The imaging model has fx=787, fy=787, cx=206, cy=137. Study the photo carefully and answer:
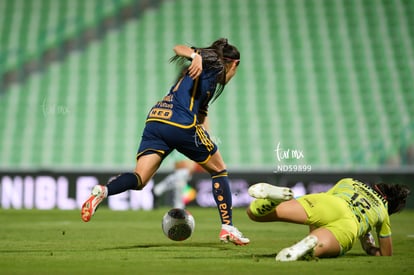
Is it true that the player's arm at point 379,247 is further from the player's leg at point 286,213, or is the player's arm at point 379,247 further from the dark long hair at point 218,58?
the dark long hair at point 218,58

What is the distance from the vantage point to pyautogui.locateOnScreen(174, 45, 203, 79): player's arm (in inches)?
280

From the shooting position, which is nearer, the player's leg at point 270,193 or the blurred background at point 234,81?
the player's leg at point 270,193

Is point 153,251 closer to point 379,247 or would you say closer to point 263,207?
point 263,207

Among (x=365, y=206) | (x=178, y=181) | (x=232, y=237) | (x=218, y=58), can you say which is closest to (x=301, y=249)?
(x=365, y=206)

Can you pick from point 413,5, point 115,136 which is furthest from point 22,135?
point 413,5

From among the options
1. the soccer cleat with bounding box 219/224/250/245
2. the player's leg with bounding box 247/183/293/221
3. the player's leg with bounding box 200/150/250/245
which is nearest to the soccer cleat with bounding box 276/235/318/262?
the player's leg with bounding box 247/183/293/221

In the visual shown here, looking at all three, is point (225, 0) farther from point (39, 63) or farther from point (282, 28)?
point (39, 63)

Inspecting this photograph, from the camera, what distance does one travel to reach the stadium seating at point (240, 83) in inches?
750

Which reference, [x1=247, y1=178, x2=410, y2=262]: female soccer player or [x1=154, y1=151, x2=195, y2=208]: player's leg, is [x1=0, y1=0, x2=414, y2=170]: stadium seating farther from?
[x1=247, y1=178, x2=410, y2=262]: female soccer player

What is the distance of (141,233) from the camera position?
9.96 m

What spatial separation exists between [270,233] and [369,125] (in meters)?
10.0

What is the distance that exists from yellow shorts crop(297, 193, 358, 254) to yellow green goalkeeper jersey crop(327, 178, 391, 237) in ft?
0.44

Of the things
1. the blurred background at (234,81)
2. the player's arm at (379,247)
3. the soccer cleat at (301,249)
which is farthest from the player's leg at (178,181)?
the soccer cleat at (301,249)

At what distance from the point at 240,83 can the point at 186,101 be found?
13.4 meters
